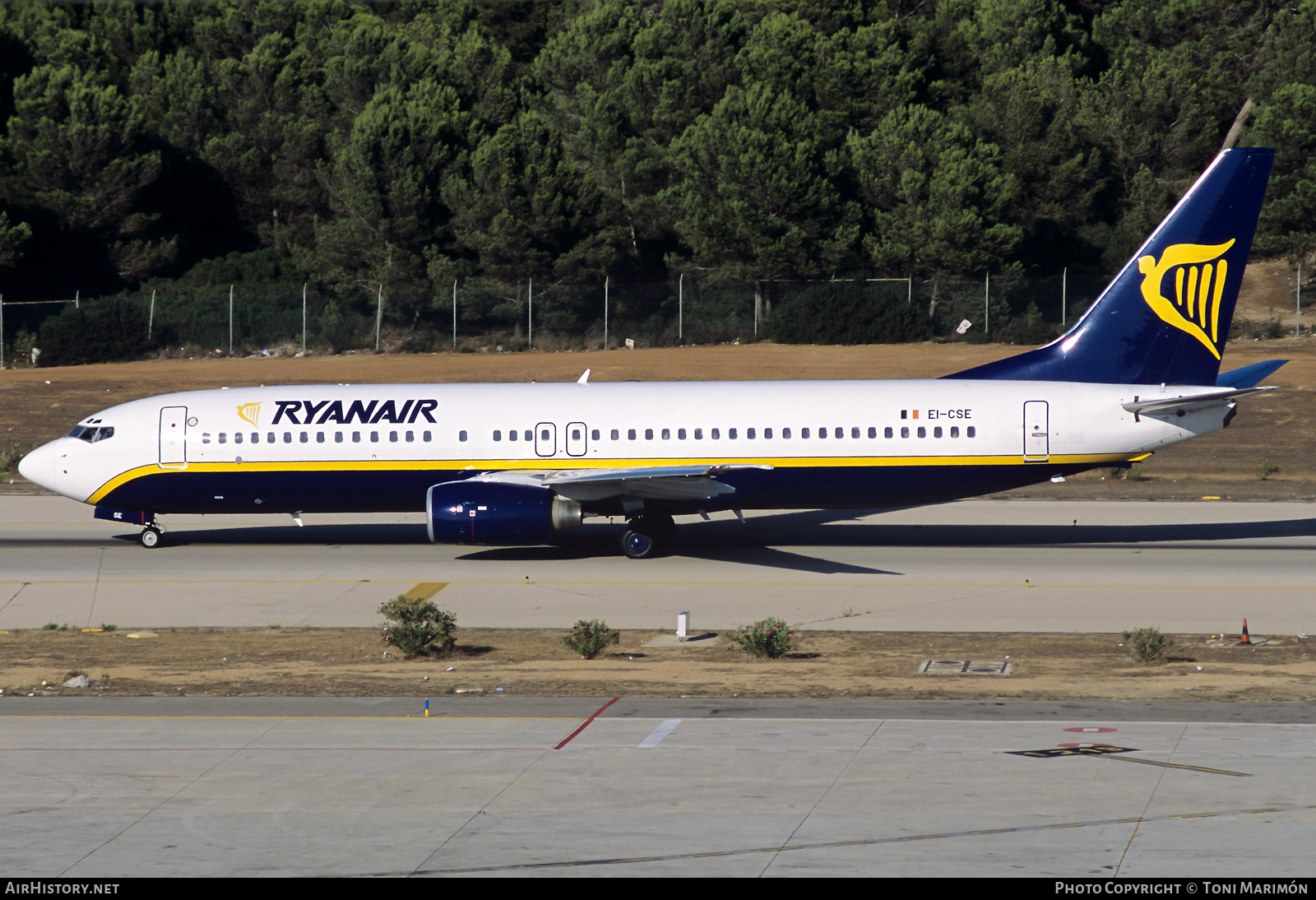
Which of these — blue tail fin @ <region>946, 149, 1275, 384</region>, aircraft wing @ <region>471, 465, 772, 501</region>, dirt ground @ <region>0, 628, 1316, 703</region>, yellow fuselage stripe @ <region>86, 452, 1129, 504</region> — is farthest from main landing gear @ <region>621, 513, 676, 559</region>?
dirt ground @ <region>0, 628, 1316, 703</region>

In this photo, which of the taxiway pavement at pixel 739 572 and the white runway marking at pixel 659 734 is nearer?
the white runway marking at pixel 659 734

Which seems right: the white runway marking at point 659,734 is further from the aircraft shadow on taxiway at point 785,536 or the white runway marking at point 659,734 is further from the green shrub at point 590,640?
the aircraft shadow on taxiway at point 785,536

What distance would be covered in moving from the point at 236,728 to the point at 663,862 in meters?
6.94

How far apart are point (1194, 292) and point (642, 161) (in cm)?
4884

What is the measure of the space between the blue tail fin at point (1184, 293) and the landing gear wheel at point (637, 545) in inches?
305

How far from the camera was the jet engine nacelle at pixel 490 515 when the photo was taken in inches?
1058

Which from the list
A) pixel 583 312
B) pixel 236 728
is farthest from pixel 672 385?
pixel 583 312

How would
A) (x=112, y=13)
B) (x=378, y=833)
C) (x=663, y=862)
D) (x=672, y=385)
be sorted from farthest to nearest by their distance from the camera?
(x=112, y=13)
(x=672, y=385)
(x=378, y=833)
(x=663, y=862)

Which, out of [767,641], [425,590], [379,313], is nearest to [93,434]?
A: [425,590]

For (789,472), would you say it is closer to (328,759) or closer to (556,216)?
(328,759)

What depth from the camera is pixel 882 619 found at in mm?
22641

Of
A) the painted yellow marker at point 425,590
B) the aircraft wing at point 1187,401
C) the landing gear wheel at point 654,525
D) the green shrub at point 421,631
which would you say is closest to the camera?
the green shrub at point 421,631

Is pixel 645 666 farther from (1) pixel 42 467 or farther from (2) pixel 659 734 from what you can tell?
(1) pixel 42 467

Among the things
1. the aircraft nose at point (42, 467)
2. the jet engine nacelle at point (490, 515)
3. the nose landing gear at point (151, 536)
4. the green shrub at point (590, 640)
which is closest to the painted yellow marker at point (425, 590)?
the jet engine nacelle at point (490, 515)
